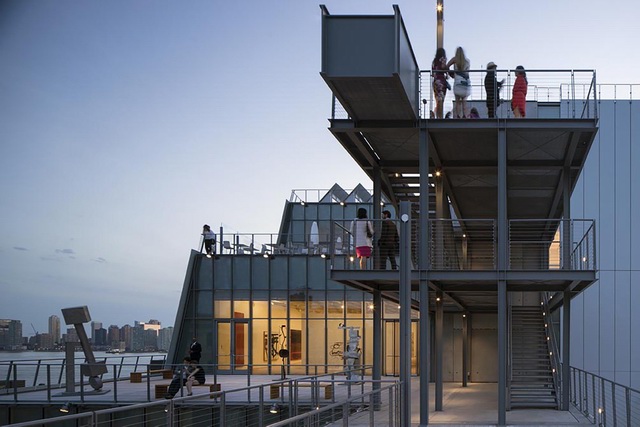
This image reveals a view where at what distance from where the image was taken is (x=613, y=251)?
33.8 metres

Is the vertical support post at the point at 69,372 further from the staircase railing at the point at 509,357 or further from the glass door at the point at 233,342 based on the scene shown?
the staircase railing at the point at 509,357

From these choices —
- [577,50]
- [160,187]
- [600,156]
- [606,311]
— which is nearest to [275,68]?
[600,156]

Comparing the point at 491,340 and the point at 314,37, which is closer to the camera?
the point at 491,340

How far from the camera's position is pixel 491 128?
A: 17.0 metres

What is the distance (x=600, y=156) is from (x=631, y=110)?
220 centimetres

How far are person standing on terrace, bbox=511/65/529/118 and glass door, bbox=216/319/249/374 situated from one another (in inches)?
753

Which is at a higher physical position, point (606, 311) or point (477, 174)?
point (477, 174)

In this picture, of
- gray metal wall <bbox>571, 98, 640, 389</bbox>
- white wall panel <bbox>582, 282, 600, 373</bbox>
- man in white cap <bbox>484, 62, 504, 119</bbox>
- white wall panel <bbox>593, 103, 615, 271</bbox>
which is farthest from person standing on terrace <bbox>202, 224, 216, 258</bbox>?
man in white cap <bbox>484, 62, 504, 119</bbox>

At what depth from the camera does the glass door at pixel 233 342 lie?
113ft

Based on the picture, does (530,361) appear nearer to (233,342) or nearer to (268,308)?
(268,308)

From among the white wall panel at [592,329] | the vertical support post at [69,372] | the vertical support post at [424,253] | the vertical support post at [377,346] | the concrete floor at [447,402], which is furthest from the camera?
the white wall panel at [592,329]

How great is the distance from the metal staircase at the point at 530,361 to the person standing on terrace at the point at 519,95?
5894mm

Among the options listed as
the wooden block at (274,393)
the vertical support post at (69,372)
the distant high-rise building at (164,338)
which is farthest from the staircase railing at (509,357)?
the distant high-rise building at (164,338)

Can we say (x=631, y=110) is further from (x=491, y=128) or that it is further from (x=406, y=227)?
(x=406, y=227)
